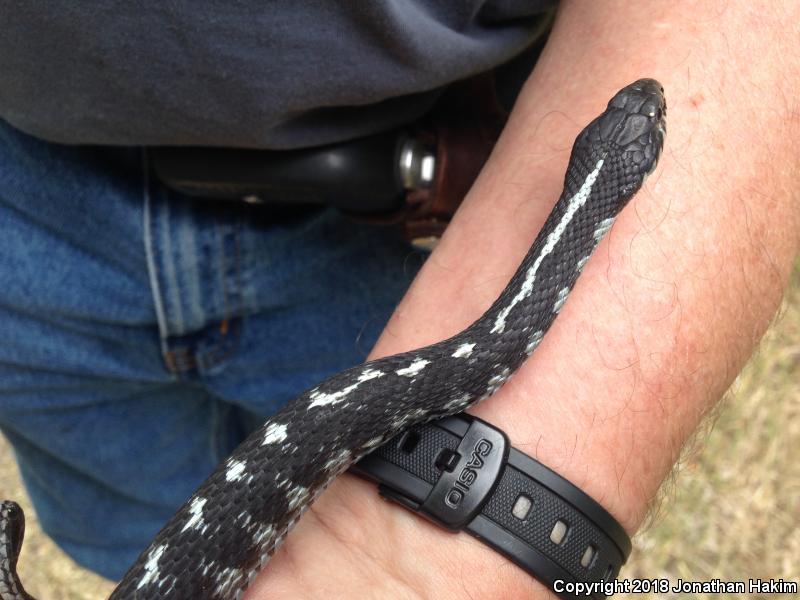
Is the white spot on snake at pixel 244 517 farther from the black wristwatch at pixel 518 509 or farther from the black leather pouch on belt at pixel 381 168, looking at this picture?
the black leather pouch on belt at pixel 381 168

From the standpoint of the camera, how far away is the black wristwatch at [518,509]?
1527 millimetres

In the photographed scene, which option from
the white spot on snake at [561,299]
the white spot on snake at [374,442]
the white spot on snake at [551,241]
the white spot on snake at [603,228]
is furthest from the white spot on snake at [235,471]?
the white spot on snake at [603,228]

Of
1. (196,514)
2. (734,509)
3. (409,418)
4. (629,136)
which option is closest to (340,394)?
(409,418)

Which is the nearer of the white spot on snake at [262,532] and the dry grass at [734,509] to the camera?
the white spot on snake at [262,532]

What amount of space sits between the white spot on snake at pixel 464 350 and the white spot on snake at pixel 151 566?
0.79 m

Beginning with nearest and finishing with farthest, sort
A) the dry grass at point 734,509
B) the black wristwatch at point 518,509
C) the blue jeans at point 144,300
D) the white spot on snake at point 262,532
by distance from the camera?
the black wristwatch at point 518,509 < the white spot on snake at point 262,532 < the blue jeans at point 144,300 < the dry grass at point 734,509

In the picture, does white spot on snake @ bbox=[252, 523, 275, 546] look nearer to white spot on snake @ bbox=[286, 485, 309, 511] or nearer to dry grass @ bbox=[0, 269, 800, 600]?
white spot on snake @ bbox=[286, 485, 309, 511]

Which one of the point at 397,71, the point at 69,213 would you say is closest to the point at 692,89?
the point at 397,71

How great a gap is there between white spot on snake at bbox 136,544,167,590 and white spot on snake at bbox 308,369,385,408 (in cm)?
46

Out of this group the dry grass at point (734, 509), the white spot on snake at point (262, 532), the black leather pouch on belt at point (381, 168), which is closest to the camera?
the white spot on snake at point (262, 532)

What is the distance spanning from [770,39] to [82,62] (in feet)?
5.54

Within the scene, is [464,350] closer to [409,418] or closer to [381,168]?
[409,418]

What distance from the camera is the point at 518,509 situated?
60.7 inches

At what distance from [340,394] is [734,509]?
371cm
